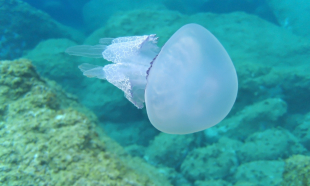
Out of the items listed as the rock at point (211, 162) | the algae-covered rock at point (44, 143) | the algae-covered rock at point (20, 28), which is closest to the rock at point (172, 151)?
the rock at point (211, 162)

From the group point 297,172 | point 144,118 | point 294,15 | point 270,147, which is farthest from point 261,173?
point 294,15

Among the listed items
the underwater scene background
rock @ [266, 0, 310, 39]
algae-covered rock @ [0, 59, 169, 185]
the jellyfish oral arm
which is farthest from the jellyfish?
rock @ [266, 0, 310, 39]

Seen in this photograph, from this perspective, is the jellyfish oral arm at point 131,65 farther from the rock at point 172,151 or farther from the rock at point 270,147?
the rock at point 270,147

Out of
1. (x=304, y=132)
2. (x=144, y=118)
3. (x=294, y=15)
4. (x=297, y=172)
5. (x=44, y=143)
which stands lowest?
(x=144, y=118)

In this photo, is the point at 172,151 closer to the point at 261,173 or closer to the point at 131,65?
the point at 261,173

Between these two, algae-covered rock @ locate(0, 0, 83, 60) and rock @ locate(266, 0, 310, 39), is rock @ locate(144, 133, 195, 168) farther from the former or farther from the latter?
rock @ locate(266, 0, 310, 39)
